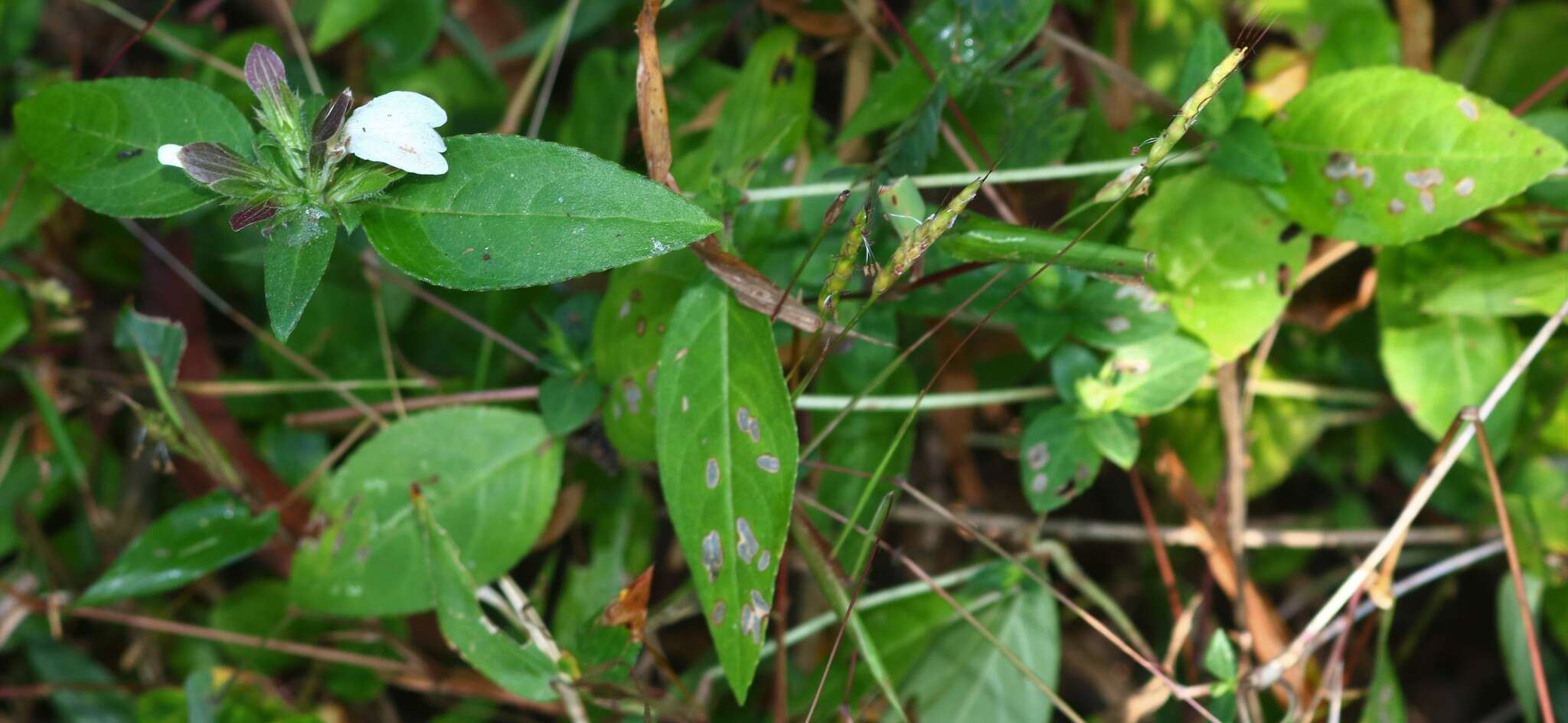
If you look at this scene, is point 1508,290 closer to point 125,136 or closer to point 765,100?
point 765,100

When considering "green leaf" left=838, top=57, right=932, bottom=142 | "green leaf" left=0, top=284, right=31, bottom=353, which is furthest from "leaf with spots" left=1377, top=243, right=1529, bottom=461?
"green leaf" left=0, top=284, right=31, bottom=353

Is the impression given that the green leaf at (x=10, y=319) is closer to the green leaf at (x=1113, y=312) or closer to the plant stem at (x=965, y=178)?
the plant stem at (x=965, y=178)

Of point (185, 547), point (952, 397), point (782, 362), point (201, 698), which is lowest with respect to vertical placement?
point (201, 698)

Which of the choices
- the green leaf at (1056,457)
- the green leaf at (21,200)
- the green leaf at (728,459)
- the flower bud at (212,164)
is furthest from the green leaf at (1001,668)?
the green leaf at (21,200)

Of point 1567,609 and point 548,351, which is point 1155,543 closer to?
point 1567,609

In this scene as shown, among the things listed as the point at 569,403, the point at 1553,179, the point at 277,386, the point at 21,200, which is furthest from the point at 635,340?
the point at 1553,179
